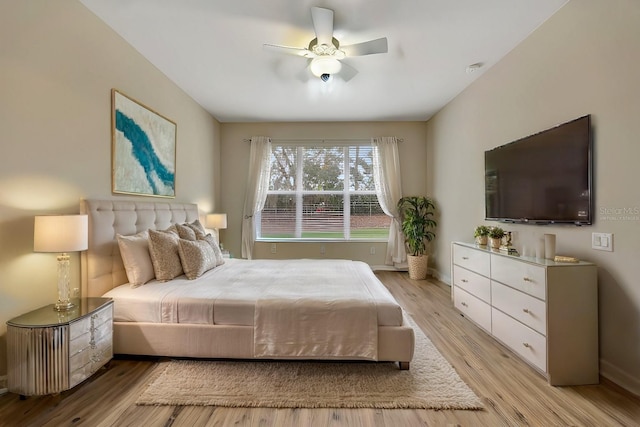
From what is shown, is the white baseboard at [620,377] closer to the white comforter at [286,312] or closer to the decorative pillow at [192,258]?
the white comforter at [286,312]

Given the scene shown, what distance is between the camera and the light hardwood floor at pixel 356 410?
158 cm

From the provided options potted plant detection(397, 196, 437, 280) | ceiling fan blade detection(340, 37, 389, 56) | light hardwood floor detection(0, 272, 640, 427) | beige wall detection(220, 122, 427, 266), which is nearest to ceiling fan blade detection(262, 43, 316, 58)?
ceiling fan blade detection(340, 37, 389, 56)

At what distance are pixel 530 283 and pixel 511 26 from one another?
7.14 ft

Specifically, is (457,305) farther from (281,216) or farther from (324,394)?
(281,216)

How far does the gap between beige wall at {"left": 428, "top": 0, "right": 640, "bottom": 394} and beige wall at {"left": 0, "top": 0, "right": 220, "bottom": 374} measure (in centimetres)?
378

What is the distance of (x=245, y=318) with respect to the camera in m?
2.07

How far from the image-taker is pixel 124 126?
8.89ft

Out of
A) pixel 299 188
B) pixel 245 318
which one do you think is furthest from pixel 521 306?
pixel 299 188

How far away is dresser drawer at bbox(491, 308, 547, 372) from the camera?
196 cm

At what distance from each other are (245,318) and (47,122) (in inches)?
76.9

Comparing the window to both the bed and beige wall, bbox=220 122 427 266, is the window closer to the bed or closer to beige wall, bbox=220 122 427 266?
beige wall, bbox=220 122 427 266

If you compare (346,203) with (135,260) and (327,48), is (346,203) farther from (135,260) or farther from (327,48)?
(135,260)

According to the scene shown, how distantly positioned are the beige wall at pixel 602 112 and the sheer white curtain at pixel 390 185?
2179mm

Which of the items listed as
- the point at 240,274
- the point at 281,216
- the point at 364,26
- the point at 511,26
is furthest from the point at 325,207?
the point at 511,26
